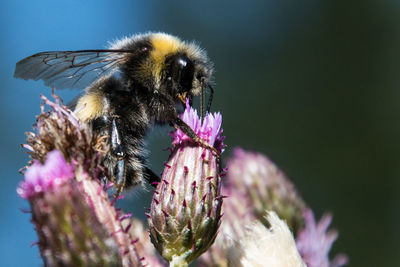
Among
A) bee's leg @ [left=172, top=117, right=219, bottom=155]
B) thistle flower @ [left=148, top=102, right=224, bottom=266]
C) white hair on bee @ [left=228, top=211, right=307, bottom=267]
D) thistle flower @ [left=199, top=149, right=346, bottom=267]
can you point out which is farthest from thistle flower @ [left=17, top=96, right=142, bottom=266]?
thistle flower @ [left=199, top=149, right=346, bottom=267]

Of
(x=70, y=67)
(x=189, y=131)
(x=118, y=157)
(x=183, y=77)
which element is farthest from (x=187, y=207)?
(x=70, y=67)

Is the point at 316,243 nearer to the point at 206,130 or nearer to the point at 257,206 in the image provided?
the point at 257,206

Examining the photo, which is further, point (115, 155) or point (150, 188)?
point (150, 188)

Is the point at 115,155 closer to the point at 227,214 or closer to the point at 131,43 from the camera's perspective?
the point at 131,43

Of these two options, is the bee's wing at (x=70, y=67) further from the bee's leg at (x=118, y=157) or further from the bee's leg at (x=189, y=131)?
the bee's leg at (x=189, y=131)

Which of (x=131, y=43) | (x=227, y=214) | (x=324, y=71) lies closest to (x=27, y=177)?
(x=131, y=43)

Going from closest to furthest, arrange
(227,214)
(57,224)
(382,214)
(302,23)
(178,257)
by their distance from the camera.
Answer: (57,224)
(178,257)
(227,214)
(382,214)
(302,23)

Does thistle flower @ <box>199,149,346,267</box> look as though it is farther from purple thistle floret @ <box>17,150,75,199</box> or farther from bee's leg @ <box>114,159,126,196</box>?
purple thistle floret @ <box>17,150,75,199</box>
